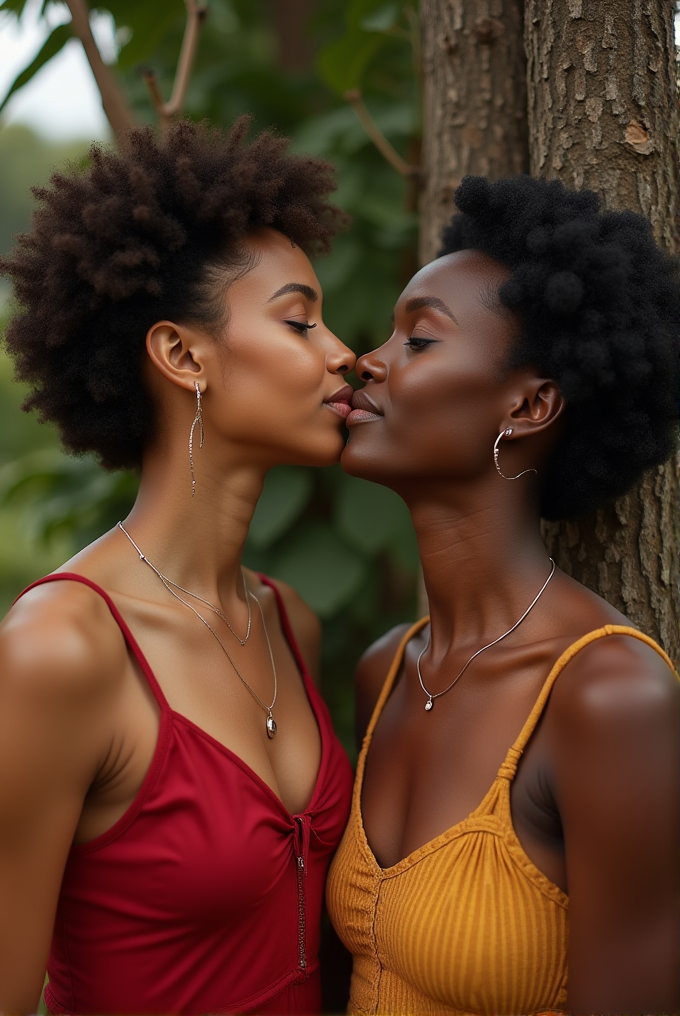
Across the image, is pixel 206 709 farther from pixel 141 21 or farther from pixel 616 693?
pixel 141 21

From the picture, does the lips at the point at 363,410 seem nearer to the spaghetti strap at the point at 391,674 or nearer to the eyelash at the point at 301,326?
the eyelash at the point at 301,326

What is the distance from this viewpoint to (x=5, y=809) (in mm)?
1905

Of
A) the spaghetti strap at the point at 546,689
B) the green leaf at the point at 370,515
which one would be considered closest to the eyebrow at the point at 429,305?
the spaghetti strap at the point at 546,689

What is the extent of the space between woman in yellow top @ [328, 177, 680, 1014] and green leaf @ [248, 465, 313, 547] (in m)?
1.01

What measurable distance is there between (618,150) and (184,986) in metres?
2.35

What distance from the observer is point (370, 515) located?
3637 millimetres

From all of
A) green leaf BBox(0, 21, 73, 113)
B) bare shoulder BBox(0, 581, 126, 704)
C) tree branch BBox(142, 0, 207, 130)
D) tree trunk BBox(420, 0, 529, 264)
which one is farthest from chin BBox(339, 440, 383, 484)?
green leaf BBox(0, 21, 73, 113)

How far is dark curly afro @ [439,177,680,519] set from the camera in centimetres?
223

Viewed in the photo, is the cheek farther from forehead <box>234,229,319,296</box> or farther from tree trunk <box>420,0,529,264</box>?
tree trunk <box>420,0,529,264</box>

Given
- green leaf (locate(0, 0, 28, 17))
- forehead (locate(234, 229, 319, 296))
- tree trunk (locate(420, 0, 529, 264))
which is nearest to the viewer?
forehead (locate(234, 229, 319, 296))

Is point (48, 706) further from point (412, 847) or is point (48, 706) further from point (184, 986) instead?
point (412, 847)

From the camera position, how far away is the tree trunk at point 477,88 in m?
3.01

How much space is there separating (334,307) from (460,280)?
134cm

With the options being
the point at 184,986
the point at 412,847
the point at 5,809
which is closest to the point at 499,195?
the point at 412,847
